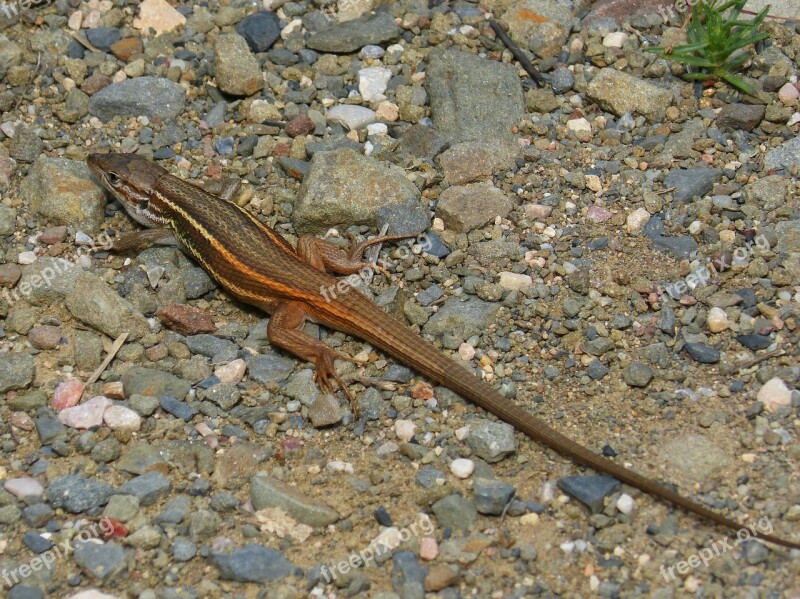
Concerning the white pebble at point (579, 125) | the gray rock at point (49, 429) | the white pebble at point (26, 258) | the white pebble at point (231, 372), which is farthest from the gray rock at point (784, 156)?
the white pebble at point (26, 258)

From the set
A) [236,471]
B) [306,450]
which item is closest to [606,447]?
[306,450]

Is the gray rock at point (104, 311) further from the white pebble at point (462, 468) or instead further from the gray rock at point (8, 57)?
the gray rock at point (8, 57)

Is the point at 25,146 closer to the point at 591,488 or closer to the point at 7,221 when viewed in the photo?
the point at 7,221

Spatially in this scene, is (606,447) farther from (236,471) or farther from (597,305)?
(236,471)

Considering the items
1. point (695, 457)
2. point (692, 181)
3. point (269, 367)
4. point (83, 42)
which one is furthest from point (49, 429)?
point (692, 181)

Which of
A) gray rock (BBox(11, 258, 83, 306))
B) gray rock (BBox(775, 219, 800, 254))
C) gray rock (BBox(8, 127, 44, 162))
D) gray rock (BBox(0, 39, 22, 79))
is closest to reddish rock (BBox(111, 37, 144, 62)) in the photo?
gray rock (BBox(0, 39, 22, 79))

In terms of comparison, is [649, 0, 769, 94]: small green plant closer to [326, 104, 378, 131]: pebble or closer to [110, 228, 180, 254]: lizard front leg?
[326, 104, 378, 131]: pebble
